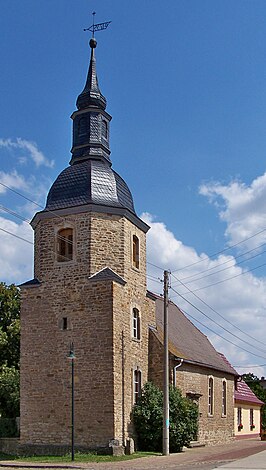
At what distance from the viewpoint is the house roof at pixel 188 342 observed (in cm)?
3484

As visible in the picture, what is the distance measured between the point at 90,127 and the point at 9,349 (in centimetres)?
1560

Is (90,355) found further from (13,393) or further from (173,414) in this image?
(13,393)

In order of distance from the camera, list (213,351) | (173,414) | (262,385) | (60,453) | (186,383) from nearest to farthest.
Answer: (60,453), (173,414), (186,383), (213,351), (262,385)

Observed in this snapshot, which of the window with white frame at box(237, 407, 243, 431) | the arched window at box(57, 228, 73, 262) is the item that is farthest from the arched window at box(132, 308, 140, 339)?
the window with white frame at box(237, 407, 243, 431)

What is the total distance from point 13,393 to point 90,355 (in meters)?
8.39

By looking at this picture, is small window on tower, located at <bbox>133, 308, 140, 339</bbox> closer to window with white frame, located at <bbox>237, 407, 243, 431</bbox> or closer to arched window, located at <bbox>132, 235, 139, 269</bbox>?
arched window, located at <bbox>132, 235, 139, 269</bbox>

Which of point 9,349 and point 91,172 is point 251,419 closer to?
point 9,349

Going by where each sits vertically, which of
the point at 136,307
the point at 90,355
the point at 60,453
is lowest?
the point at 60,453

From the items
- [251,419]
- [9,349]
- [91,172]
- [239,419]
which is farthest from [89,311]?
[251,419]

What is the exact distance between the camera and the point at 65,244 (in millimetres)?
30969

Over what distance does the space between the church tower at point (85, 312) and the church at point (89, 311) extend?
4cm

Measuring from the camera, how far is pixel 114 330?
95.0 feet

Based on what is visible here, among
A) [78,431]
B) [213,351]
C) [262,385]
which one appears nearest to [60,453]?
[78,431]

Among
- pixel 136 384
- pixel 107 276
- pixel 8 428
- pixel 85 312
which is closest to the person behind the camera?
pixel 107 276
